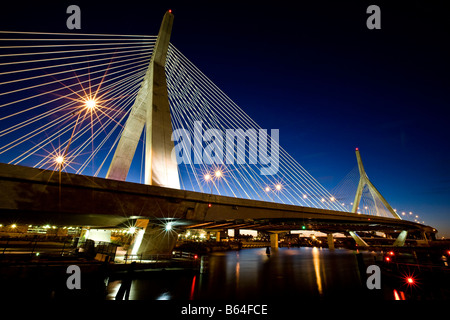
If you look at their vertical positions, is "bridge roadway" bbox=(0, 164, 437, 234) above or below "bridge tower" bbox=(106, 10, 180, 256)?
below

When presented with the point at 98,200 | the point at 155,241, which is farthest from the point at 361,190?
the point at 98,200

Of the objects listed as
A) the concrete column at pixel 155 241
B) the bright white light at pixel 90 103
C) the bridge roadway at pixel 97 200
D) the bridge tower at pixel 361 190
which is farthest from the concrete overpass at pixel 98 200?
the bridge tower at pixel 361 190

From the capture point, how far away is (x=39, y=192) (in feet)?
34.4

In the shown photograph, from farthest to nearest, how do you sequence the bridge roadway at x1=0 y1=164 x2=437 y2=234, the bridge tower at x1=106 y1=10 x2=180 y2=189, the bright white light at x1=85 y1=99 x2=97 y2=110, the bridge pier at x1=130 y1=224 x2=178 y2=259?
the bridge pier at x1=130 y1=224 x2=178 y2=259, the bright white light at x1=85 y1=99 x2=97 y2=110, the bridge tower at x1=106 y1=10 x2=180 y2=189, the bridge roadway at x1=0 y1=164 x2=437 y2=234

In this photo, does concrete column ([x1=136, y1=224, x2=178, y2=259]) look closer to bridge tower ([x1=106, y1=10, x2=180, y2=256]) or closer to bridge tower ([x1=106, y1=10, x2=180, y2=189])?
bridge tower ([x1=106, y1=10, x2=180, y2=256])

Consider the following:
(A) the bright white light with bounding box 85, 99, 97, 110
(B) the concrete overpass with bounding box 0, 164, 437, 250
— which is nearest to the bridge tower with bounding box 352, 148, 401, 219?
(B) the concrete overpass with bounding box 0, 164, 437, 250

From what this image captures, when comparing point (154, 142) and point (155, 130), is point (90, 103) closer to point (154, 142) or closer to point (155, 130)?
point (155, 130)

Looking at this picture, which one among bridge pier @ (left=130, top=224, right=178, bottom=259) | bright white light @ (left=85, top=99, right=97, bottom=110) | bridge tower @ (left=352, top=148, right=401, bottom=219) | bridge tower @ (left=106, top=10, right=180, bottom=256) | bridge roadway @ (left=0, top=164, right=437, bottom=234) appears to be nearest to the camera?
bridge roadway @ (left=0, top=164, right=437, bottom=234)

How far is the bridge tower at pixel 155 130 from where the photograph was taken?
15.6 m

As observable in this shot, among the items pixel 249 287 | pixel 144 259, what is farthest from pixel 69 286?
pixel 249 287

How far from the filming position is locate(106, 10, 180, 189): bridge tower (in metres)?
15.6

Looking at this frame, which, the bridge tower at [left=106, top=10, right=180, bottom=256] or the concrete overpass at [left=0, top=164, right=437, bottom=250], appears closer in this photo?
the concrete overpass at [left=0, top=164, right=437, bottom=250]
